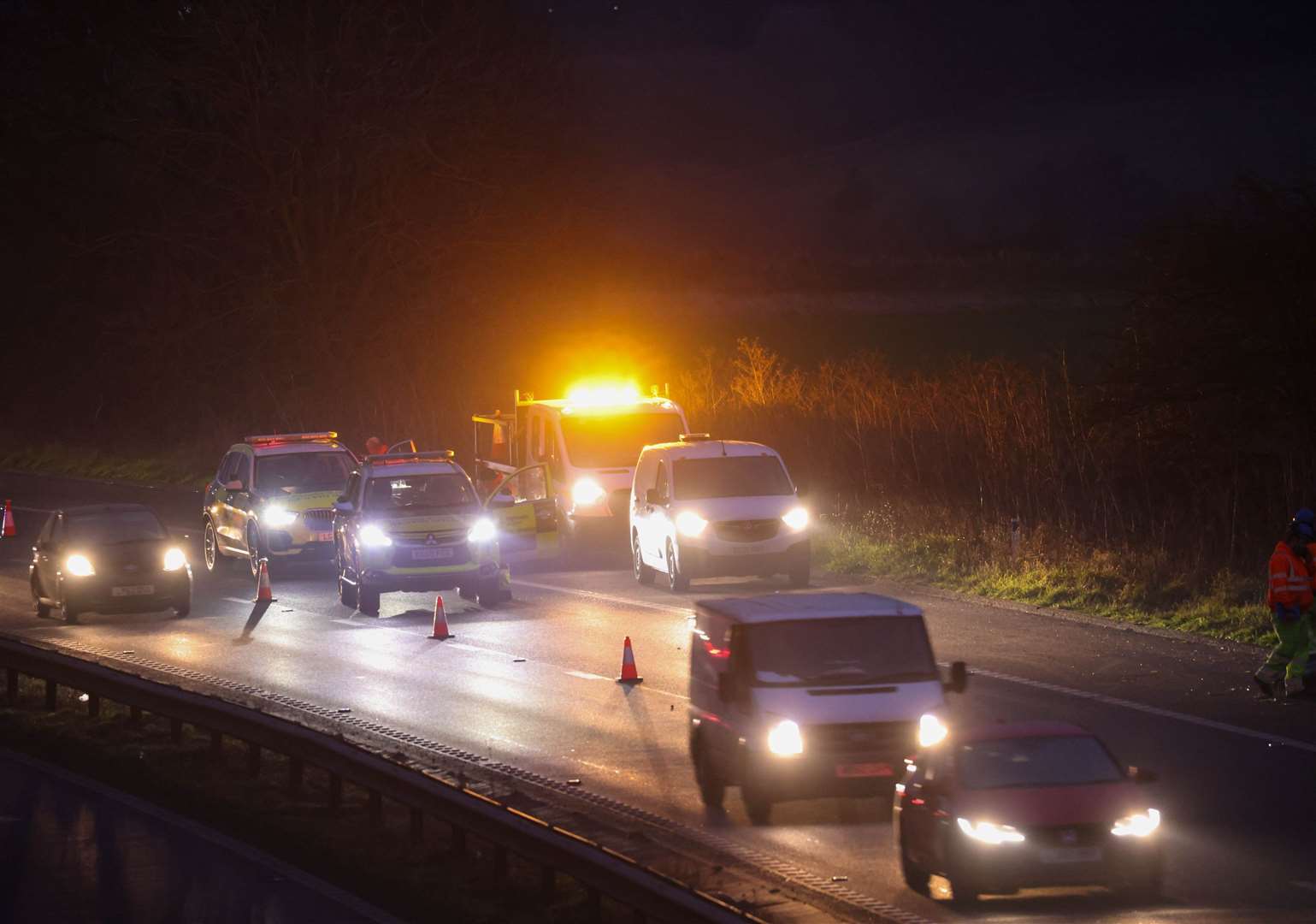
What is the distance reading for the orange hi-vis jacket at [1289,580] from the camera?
1881cm

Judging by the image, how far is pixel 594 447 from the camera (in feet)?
112

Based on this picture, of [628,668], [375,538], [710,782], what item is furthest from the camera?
[375,538]

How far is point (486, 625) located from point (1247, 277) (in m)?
12.6

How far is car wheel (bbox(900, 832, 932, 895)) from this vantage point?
39.6 feet

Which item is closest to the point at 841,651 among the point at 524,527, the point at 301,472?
the point at 524,527

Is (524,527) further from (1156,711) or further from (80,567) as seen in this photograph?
(1156,711)

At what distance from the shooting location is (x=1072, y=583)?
92.3 ft

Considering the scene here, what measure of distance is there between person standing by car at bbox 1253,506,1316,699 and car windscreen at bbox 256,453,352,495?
16.5 metres

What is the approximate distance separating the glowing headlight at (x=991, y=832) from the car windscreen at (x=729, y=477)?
17809 millimetres

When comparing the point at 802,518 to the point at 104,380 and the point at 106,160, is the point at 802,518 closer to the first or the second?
the point at 106,160

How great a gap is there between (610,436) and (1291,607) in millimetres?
16792

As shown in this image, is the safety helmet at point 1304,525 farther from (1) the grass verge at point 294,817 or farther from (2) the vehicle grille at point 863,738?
(1) the grass verge at point 294,817

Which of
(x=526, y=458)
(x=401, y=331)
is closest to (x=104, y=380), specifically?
(x=401, y=331)

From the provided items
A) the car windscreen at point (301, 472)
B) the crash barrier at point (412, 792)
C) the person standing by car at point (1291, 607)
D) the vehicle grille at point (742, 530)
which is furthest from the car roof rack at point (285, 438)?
the person standing by car at point (1291, 607)
